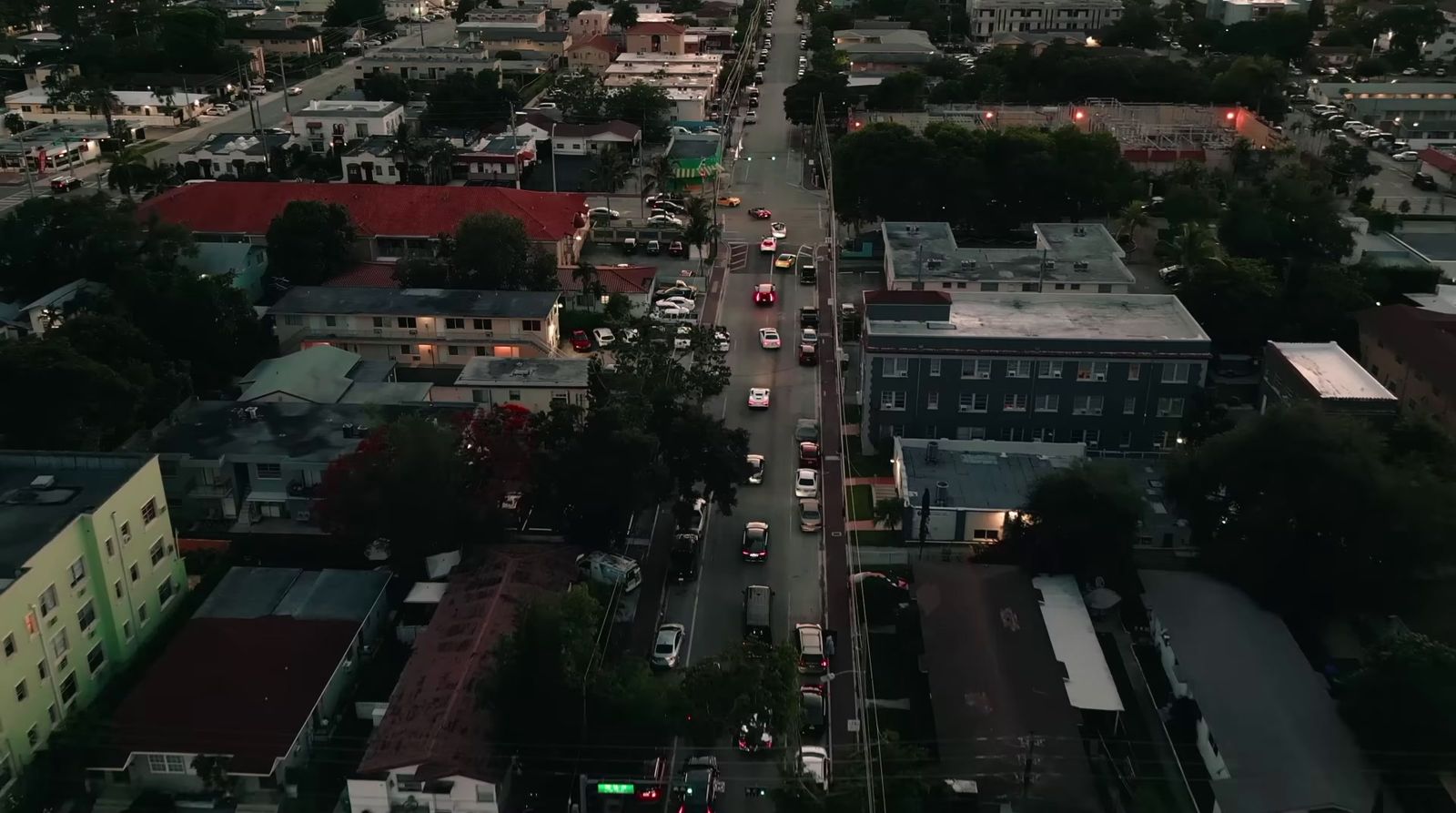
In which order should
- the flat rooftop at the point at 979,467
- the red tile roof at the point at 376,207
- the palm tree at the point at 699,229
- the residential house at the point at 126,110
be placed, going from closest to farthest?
the flat rooftop at the point at 979,467
the red tile roof at the point at 376,207
the palm tree at the point at 699,229
the residential house at the point at 126,110

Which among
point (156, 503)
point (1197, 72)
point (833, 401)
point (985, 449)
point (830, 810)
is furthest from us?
point (1197, 72)

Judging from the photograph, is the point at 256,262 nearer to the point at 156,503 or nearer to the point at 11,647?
the point at 156,503

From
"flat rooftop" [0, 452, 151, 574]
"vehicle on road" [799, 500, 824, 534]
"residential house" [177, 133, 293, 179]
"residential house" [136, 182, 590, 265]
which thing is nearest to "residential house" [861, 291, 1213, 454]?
"vehicle on road" [799, 500, 824, 534]

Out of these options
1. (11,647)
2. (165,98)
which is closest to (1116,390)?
(11,647)

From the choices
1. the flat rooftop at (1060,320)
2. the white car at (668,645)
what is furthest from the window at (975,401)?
the white car at (668,645)

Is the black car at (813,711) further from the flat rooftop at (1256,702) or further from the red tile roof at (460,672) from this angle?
the flat rooftop at (1256,702)

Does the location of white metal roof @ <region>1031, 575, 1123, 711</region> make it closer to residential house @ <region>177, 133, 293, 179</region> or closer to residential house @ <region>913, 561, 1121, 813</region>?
residential house @ <region>913, 561, 1121, 813</region>
